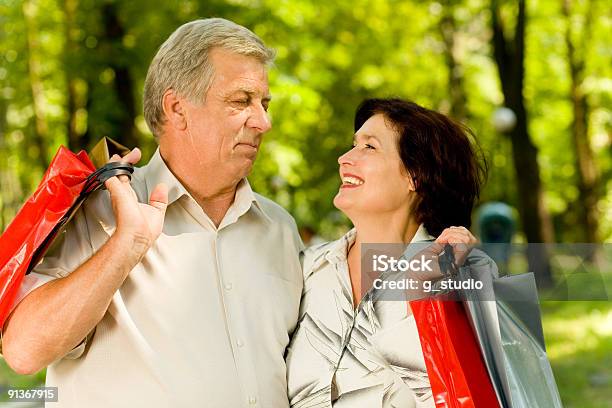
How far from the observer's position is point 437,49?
2147 centimetres

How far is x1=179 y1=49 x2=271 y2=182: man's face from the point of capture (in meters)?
3.21

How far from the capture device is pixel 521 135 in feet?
47.2

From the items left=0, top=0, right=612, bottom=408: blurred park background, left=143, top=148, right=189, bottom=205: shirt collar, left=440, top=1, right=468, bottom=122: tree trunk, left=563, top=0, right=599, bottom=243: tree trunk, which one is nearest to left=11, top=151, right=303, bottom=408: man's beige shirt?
left=143, top=148, right=189, bottom=205: shirt collar

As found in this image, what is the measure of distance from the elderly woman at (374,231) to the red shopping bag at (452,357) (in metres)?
0.46

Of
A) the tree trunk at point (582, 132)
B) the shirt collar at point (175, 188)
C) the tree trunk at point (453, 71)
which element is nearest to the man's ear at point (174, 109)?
the shirt collar at point (175, 188)

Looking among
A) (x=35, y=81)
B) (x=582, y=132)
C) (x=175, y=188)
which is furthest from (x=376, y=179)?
(x=582, y=132)

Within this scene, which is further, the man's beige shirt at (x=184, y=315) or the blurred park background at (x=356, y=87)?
the blurred park background at (x=356, y=87)

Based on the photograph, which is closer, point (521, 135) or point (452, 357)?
point (452, 357)

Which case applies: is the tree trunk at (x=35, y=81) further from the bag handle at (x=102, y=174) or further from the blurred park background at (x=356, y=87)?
the bag handle at (x=102, y=174)

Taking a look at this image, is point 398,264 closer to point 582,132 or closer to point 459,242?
point 459,242

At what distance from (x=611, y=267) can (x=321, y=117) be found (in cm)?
1865

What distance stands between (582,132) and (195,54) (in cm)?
1813

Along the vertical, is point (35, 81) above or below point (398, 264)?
above

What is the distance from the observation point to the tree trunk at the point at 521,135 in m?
14.4
